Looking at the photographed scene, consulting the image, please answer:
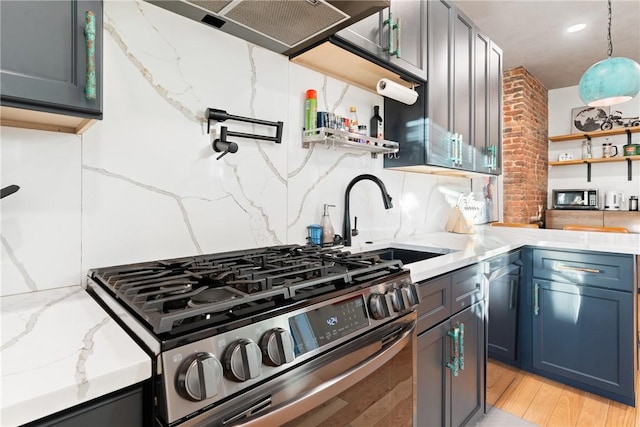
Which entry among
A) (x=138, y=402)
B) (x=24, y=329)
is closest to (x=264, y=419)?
(x=138, y=402)

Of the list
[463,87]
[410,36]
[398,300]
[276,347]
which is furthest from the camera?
[463,87]

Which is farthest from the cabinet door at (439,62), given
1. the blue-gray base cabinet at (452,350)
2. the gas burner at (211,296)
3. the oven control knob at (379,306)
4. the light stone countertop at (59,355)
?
the light stone countertop at (59,355)

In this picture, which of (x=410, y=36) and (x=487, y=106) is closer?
(x=410, y=36)

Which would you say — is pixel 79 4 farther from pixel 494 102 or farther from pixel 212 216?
pixel 494 102

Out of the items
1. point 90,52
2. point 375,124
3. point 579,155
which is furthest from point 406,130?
point 579,155

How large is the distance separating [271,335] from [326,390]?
239 mm

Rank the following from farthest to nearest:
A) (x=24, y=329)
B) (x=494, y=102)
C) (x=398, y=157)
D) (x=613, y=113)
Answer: (x=613, y=113)
(x=494, y=102)
(x=398, y=157)
(x=24, y=329)

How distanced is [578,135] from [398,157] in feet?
13.5

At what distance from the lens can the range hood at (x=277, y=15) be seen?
1.23 meters

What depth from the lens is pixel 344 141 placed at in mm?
1786

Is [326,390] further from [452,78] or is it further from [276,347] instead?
[452,78]

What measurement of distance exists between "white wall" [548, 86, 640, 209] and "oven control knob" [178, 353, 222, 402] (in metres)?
5.85

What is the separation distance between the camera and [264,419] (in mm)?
711

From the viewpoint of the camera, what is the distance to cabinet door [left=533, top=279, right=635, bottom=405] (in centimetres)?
202
